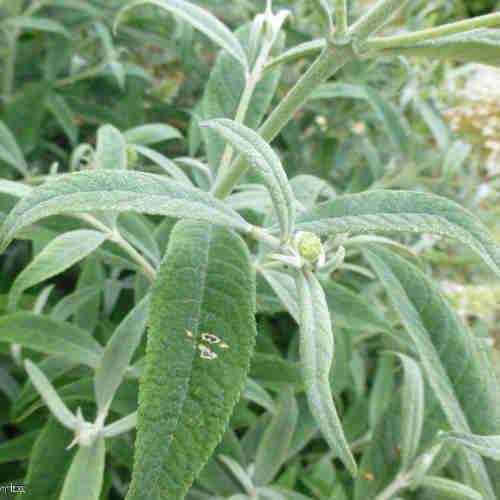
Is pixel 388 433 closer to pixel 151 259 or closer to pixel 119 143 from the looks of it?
pixel 151 259

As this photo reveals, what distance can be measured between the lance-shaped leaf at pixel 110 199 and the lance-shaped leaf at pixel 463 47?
21 centimetres

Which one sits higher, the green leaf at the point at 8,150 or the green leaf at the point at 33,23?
the green leaf at the point at 33,23

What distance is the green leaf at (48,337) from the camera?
644mm

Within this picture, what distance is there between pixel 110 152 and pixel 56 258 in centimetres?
14

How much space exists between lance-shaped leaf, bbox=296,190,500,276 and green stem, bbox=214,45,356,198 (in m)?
0.10

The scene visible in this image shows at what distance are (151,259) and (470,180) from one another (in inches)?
34.6

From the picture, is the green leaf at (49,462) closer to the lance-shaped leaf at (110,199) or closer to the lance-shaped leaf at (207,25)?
the lance-shaped leaf at (110,199)

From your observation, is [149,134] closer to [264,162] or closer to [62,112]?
[62,112]

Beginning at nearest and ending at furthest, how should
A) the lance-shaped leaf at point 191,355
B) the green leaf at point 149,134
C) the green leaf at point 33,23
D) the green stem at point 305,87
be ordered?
the lance-shaped leaf at point 191,355 → the green stem at point 305,87 → the green leaf at point 149,134 → the green leaf at point 33,23

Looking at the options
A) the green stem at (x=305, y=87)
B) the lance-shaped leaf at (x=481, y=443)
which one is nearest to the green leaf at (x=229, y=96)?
the green stem at (x=305, y=87)

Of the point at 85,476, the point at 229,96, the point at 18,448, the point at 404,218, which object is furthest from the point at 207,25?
the point at 18,448

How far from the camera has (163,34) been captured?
1.32 metres

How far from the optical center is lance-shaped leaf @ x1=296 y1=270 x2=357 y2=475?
0.38 m

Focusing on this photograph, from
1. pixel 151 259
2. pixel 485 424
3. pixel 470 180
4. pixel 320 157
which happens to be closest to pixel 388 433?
pixel 485 424
